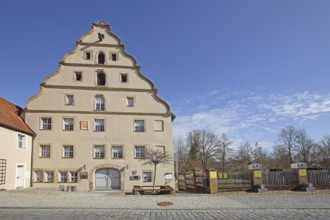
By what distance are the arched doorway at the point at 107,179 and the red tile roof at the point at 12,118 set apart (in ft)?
22.9

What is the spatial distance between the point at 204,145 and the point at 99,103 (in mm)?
39926

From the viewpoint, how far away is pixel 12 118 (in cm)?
2370

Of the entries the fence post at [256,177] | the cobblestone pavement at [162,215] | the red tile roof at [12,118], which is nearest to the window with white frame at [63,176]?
the red tile roof at [12,118]

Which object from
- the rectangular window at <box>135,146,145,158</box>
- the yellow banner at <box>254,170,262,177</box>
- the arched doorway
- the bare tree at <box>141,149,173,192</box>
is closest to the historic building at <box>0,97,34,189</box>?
the arched doorway

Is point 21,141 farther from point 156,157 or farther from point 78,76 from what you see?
point 156,157

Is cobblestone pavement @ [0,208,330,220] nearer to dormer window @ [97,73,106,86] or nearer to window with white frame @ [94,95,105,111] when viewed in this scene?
window with white frame @ [94,95,105,111]

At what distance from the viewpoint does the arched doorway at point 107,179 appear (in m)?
25.9

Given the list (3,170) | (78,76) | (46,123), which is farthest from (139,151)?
(3,170)

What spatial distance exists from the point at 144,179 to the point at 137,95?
25.9 feet

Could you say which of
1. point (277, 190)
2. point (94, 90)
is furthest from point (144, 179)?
point (277, 190)

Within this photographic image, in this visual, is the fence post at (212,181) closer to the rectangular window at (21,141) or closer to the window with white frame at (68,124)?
the window with white frame at (68,124)

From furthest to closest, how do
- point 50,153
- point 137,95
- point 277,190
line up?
point 137,95
point 50,153
point 277,190

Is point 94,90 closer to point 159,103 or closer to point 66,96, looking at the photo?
point 66,96

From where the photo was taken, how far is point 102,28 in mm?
28812
